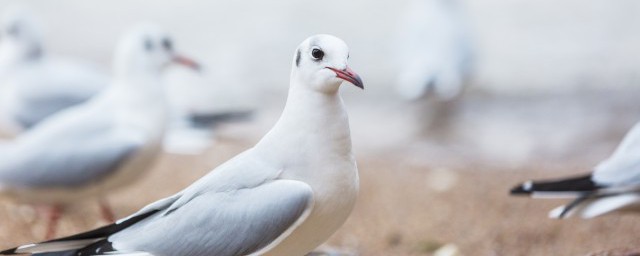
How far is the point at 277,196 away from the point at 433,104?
590cm

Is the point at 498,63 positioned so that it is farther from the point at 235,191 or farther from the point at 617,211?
the point at 235,191

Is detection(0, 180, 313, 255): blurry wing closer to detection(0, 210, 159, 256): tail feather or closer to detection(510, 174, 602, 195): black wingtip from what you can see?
detection(0, 210, 159, 256): tail feather

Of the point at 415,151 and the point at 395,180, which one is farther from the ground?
→ the point at 415,151

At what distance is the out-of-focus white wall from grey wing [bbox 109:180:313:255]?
5.33 meters

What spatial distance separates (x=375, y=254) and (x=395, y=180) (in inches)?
71.5

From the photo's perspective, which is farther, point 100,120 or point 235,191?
point 100,120

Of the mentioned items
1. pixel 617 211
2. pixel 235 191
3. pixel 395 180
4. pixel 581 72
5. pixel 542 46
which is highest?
pixel 542 46

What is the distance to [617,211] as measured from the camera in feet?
12.6

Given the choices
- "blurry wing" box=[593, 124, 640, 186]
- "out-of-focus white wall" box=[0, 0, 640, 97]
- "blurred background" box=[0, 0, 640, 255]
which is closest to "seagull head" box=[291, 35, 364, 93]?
"blurry wing" box=[593, 124, 640, 186]

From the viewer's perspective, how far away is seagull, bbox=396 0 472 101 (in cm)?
774

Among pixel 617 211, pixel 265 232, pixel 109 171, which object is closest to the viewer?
pixel 265 232

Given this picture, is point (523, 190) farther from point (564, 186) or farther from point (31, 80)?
point (31, 80)

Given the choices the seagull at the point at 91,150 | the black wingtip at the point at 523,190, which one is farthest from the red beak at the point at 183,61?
the black wingtip at the point at 523,190

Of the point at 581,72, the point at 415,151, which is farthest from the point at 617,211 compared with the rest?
the point at 581,72
